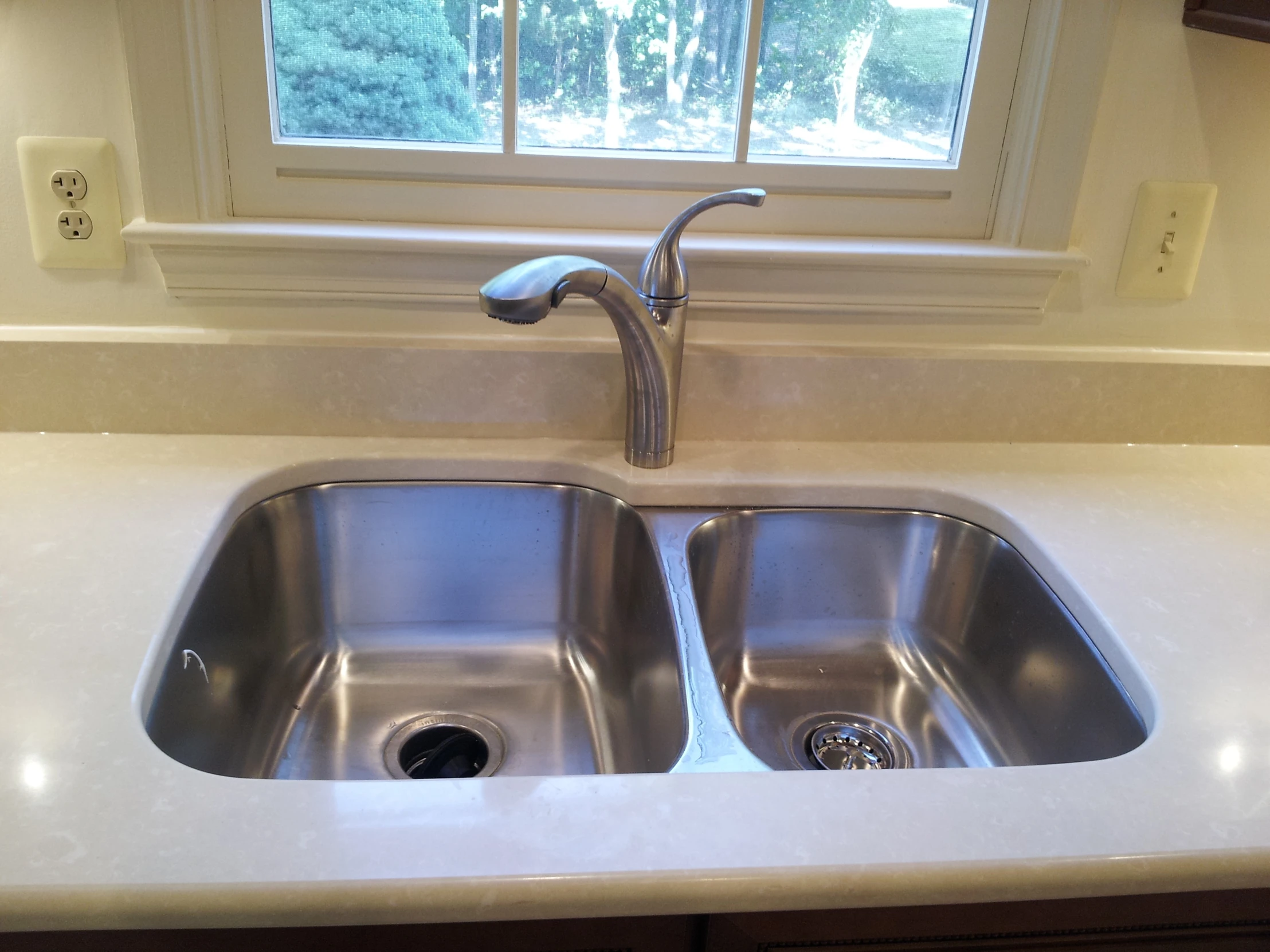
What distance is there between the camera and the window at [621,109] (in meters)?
1.05

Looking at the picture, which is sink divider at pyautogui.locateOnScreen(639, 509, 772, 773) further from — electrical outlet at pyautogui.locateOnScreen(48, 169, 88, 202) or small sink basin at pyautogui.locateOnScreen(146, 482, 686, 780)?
electrical outlet at pyautogui.locateOnScreen(48, 169, 88, 202)

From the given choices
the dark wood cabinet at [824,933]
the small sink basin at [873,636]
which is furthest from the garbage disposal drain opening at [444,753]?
the dark wood cabinet at [824,933]

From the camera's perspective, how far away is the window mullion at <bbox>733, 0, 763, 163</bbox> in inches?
41.7

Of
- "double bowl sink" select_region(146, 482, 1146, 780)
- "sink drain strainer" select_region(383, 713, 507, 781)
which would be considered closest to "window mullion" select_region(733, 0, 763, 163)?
"double bowl sink" select_region(146, 482, 1146, 780)

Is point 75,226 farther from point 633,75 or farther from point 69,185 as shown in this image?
point 633,75

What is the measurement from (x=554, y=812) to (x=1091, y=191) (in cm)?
91

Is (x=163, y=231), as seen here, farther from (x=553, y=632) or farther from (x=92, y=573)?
(x=553, y=632)

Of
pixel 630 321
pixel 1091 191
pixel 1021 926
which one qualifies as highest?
pixel 1091 191

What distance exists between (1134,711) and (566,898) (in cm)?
48

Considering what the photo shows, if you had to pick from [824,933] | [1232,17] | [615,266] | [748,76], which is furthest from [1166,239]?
[824,933]

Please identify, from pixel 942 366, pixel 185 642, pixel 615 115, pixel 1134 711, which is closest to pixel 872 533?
pixel 942 366

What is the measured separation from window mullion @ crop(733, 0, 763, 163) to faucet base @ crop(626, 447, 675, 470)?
0.34m

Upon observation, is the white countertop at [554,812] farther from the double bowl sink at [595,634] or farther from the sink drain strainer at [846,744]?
the sink drain strainer at [846,744]

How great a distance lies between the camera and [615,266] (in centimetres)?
109
